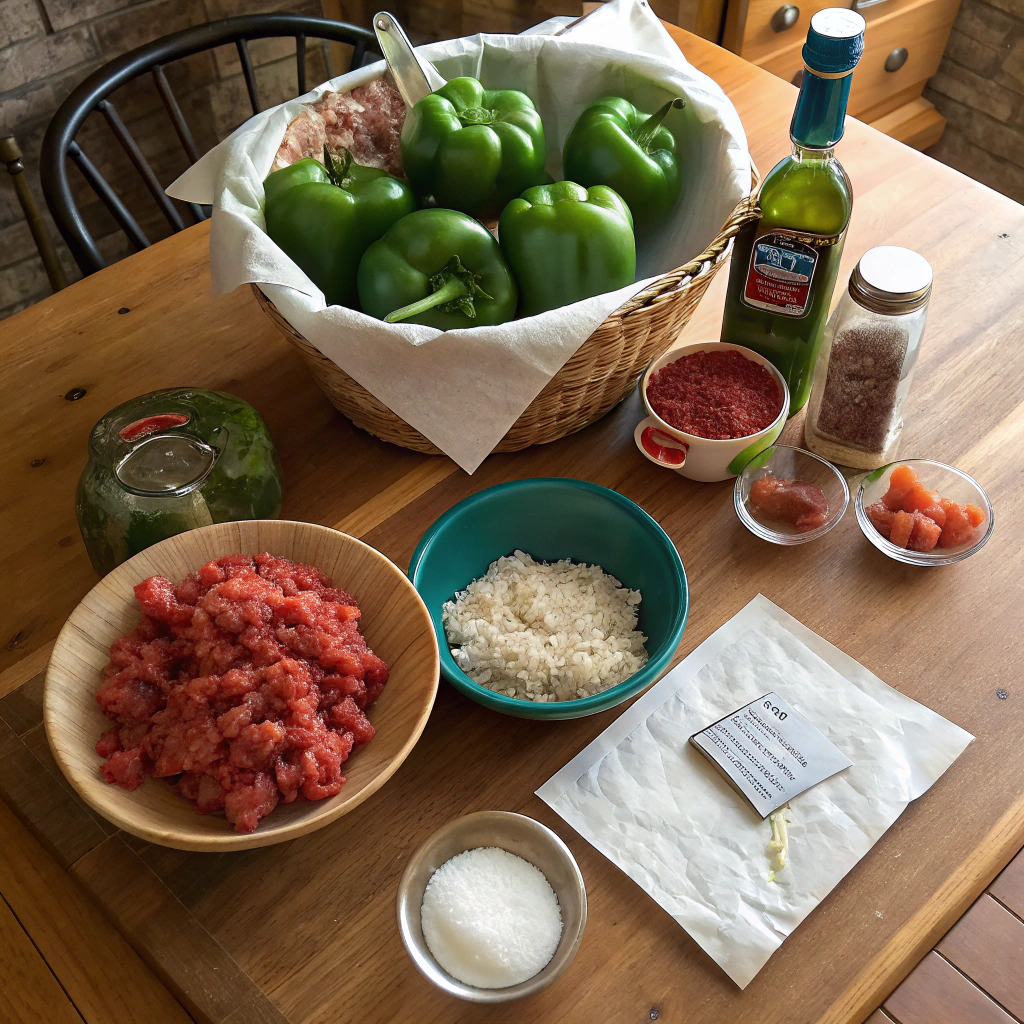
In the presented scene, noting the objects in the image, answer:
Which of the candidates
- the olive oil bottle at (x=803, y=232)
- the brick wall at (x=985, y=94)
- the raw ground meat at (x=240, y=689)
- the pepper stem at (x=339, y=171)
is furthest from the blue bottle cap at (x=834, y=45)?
the brick wall at (x=985, y=94)

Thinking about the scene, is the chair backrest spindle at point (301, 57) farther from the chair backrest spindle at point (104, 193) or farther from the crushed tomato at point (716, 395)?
the crushed tomato at point (716, 395)

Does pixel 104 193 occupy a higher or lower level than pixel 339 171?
lower

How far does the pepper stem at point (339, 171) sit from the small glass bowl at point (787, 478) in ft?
1.83

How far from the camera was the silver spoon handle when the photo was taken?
44.3 inches

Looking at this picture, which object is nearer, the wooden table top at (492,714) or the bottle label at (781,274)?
the wooden table top at (492,714)

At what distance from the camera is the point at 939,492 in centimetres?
101

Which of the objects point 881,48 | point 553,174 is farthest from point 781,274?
point 881,48

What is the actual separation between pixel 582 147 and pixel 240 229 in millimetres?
407

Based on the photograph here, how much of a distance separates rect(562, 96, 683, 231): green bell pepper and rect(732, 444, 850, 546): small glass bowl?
0.33 m

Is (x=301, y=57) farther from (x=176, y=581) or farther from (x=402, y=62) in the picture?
(x=176, y=581)

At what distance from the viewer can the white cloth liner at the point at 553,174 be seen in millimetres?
905

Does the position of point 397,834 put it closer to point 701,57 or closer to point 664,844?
point 664,844

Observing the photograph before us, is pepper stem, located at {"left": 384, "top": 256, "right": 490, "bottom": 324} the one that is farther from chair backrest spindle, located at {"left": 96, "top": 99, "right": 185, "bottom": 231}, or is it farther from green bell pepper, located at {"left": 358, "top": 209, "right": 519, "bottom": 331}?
chair backrest spindle, located at {"left": 96, "top": 99, "right": 185, "bottom": 231}

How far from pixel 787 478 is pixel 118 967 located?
80 cm
